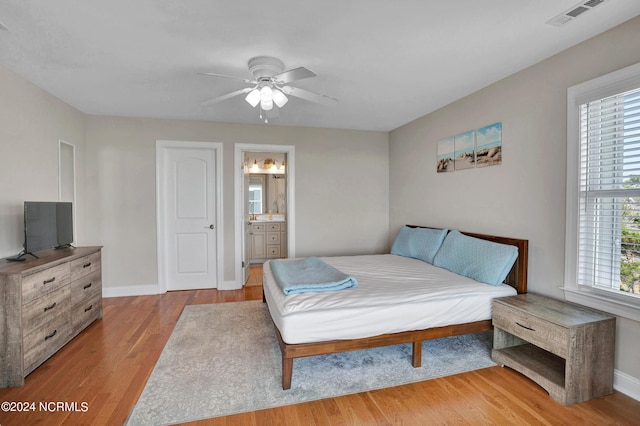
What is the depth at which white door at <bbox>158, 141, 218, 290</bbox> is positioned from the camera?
4.27m

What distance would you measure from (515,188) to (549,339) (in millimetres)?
1346

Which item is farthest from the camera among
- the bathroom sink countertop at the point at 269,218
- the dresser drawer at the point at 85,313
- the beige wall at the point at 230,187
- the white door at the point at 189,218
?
the bathroom sink countertop at the point at 269,218

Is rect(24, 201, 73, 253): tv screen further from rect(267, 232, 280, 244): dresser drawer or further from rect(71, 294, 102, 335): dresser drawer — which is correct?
rect(267, 232, 280, 244): dresser drawer

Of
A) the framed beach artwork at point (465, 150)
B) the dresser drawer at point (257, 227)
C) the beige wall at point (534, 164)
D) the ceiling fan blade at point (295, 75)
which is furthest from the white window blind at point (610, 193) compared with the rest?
the dresser drawer at point (257, 227)

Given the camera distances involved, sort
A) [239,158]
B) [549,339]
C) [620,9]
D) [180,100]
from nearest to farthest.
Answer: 1. [620,9]
2. [549,339]
3. [180,100]
4. [239,158]

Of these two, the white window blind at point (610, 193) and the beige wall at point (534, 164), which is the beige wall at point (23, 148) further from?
the white window blind at point (610, 193)

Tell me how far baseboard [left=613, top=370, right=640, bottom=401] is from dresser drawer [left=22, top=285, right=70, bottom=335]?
4170mm

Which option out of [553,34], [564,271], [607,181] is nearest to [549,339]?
[564,271]

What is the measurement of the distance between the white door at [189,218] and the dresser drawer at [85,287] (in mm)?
971

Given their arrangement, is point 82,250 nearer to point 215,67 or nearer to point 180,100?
point 180,100

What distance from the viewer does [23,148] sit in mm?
2762

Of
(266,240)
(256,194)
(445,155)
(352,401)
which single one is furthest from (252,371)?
(256,194)

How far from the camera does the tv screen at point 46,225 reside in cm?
253

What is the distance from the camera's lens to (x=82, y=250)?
3107 millimetres
